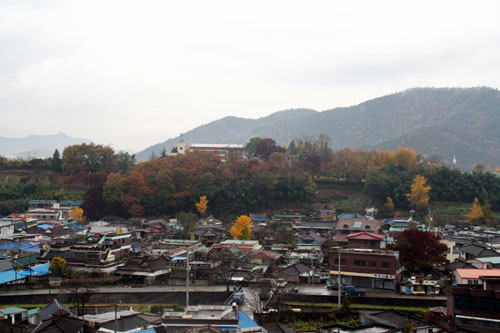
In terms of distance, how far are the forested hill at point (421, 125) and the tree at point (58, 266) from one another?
84.1 meters

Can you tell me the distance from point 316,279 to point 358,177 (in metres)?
30.4

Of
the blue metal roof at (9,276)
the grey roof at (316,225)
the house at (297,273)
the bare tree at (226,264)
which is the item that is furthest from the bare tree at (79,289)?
the grey roof at (316,225)

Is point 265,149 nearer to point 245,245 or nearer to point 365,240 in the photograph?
point 245,245

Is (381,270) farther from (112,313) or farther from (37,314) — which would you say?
(37,314)

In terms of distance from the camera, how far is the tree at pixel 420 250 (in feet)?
75.0

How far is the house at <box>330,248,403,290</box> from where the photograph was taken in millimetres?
21469

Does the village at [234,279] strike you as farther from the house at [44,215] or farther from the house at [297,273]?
the house at [44,215]

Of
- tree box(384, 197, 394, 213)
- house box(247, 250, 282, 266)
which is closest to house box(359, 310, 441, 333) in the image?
house box(247, 250, 282, 266)

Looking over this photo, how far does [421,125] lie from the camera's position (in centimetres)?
14362

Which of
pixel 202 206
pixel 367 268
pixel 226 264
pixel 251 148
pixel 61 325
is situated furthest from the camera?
pixel 251 148

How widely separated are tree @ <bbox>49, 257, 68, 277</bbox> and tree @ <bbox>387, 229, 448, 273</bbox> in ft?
55.2

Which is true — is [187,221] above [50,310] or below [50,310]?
above

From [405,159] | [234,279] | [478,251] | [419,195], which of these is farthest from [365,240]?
[405,159]

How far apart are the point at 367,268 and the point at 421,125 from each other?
131m
